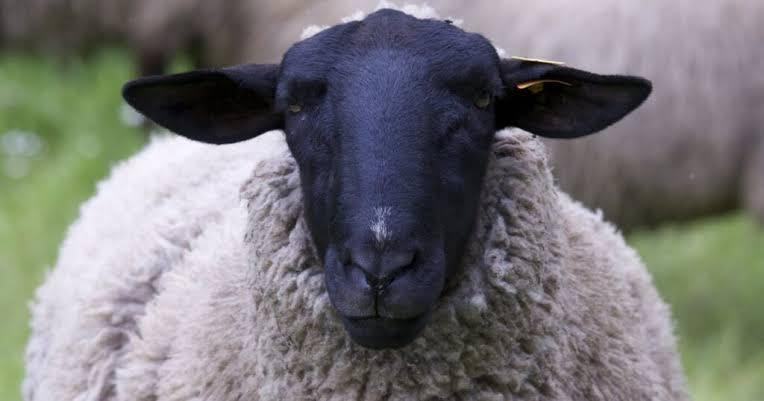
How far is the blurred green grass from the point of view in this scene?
5.63 meters

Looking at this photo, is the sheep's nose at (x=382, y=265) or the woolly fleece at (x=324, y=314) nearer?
the sheep's nose at (x=382, y=265)

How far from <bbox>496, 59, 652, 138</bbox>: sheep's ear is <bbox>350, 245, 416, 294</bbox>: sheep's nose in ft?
1.58

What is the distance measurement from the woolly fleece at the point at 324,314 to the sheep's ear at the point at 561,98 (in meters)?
0.08

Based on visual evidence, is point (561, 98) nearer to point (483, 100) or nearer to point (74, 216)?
point (483, 100)

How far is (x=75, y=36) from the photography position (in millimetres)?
8156

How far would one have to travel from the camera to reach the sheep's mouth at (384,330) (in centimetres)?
225

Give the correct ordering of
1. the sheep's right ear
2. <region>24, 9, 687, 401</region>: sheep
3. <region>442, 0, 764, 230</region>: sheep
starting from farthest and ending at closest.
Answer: <region>442, 0, 764, 230</region>: sheep < the sheep's right ear < <region>24, 9, 687, 401</region>: sheep

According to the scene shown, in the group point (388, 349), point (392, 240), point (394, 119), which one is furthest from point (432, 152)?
point (388, 349)

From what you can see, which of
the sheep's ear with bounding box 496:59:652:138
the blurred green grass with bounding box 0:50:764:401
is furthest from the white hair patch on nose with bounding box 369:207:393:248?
the blurred green grass with bounding box 0:50:764:401

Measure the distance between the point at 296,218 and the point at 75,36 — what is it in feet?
19.6

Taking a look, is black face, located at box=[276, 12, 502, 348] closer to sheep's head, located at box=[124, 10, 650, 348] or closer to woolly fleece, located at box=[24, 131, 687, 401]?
sheep's head, located at box=[124, 10, 650, 348]

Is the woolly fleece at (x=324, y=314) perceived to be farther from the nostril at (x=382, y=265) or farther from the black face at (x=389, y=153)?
the nostril at (x=382, y=265)

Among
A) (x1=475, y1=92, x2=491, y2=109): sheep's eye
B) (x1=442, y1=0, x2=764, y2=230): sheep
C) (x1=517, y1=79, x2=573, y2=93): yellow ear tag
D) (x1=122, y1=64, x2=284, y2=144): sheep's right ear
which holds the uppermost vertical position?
(x1=517, y1=79, x2=573, y2=93): yellow ear tag

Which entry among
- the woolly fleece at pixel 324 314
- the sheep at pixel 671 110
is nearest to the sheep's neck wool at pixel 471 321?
the woolly fleece at pixel 324 314
